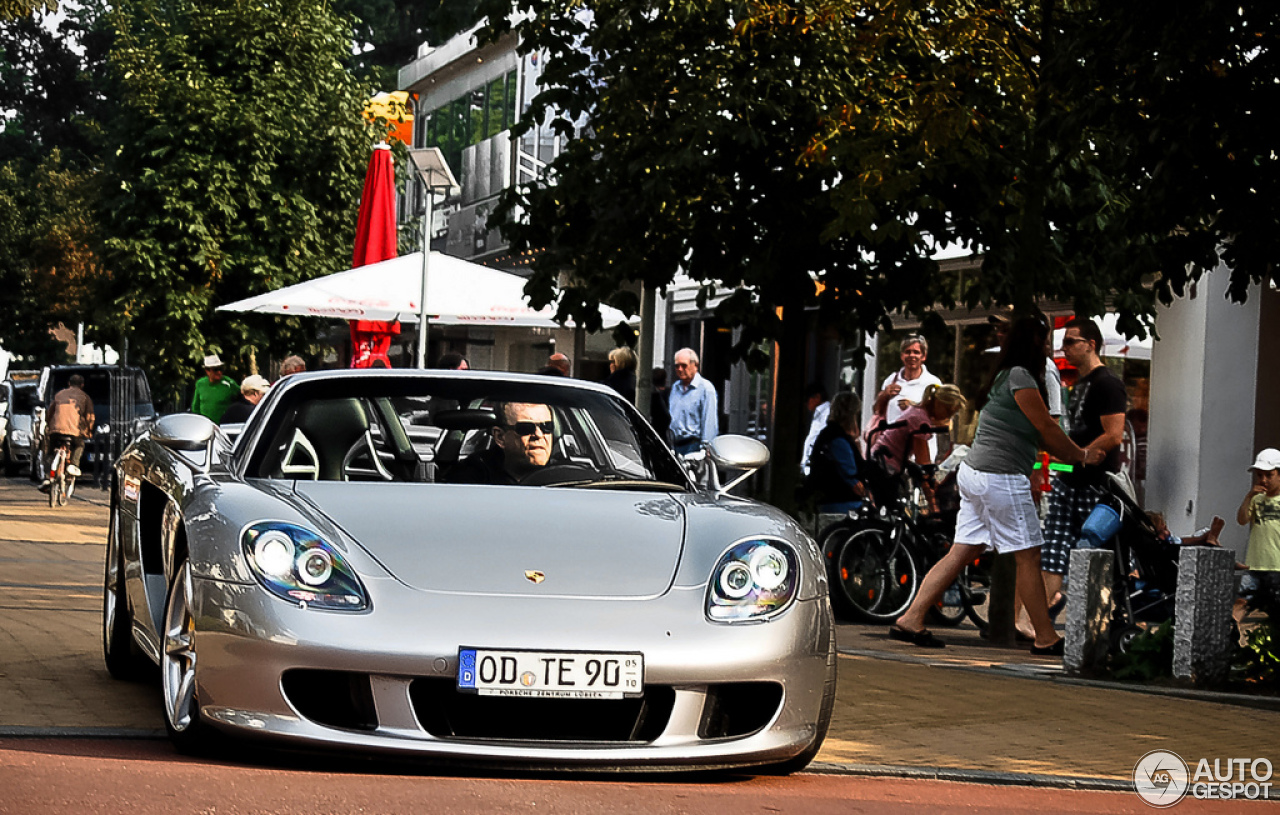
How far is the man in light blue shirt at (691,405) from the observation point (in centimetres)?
1872

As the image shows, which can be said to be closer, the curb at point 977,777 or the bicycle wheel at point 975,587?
the curb at point 977,777

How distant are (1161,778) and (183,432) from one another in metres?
3.55

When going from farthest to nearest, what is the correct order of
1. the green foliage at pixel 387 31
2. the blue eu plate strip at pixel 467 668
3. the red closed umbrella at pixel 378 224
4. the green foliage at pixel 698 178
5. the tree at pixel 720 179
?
the green foliage at pixel 387 31 → the red closed umbrella at pixel 378 224 → the green foliage at pixel 698 178 → the tree at pixel 720 179 → the blue eu plate strip at pixel 467 668

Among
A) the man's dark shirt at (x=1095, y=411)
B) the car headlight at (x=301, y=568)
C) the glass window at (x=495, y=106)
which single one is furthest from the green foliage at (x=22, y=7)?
the glass window at (x=495, y=106)

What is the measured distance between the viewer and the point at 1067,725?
27.4ft

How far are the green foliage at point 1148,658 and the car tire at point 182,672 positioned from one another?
16.9ft

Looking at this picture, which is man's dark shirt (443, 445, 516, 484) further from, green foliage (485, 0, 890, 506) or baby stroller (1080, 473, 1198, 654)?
green foliage (485, 0, 890, 506)

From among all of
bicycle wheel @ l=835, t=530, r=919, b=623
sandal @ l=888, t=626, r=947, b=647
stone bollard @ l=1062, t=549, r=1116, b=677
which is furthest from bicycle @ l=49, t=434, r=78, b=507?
stone bollard @ l=1062, t=549, r=1116, b=677

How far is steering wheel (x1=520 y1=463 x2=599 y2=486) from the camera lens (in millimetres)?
7203

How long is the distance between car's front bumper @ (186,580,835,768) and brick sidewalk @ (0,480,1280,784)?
3.35 feet

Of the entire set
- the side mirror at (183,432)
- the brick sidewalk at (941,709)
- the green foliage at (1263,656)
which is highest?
the side mirror at (183,432)

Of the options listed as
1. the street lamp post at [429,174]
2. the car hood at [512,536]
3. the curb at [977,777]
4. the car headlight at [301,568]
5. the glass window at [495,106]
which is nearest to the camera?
the car headlight at [301,568]

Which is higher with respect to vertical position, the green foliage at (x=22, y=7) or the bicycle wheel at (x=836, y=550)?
the green foliage at (x=22, y=7)

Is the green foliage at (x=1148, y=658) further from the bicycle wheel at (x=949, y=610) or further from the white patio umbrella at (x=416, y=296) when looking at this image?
the white patio umbrella at (x=416, y=296)
